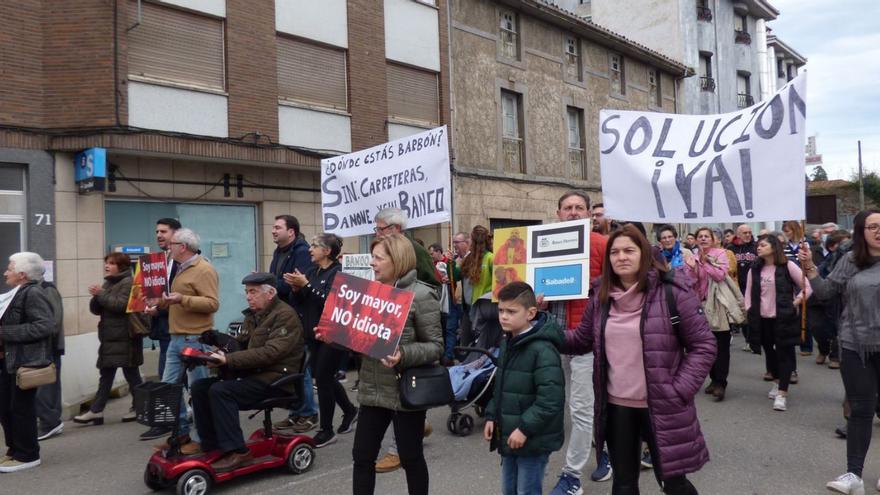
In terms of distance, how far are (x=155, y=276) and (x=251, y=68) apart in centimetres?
716

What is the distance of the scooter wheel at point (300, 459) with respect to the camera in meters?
5.42

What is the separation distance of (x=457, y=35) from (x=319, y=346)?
11772 mm

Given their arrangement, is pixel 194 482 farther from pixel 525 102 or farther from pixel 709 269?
pixel 525 102

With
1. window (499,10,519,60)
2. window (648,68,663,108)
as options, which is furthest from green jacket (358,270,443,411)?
window (648,68,663,108)

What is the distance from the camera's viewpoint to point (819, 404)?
737cm

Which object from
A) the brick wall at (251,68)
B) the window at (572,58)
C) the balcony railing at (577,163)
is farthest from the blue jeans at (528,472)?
the window at (572,58)

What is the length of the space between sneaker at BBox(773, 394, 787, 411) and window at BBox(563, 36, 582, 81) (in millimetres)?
14419

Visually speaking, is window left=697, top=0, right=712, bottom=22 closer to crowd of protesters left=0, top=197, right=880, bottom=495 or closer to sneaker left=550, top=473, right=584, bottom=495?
crowd of protesters left=0, top=197, right=880, bottom=495

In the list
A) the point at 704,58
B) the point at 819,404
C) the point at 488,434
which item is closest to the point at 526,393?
the point at 488,434

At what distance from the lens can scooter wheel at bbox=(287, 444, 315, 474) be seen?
17.8 ft

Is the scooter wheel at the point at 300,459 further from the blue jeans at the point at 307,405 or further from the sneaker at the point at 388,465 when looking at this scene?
the blue jeans at the point at 307,405

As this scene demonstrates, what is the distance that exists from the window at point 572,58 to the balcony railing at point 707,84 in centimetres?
998

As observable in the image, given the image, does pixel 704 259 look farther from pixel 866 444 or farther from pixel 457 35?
pixel 457 35

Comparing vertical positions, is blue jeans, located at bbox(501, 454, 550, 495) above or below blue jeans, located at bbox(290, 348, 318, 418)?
above
